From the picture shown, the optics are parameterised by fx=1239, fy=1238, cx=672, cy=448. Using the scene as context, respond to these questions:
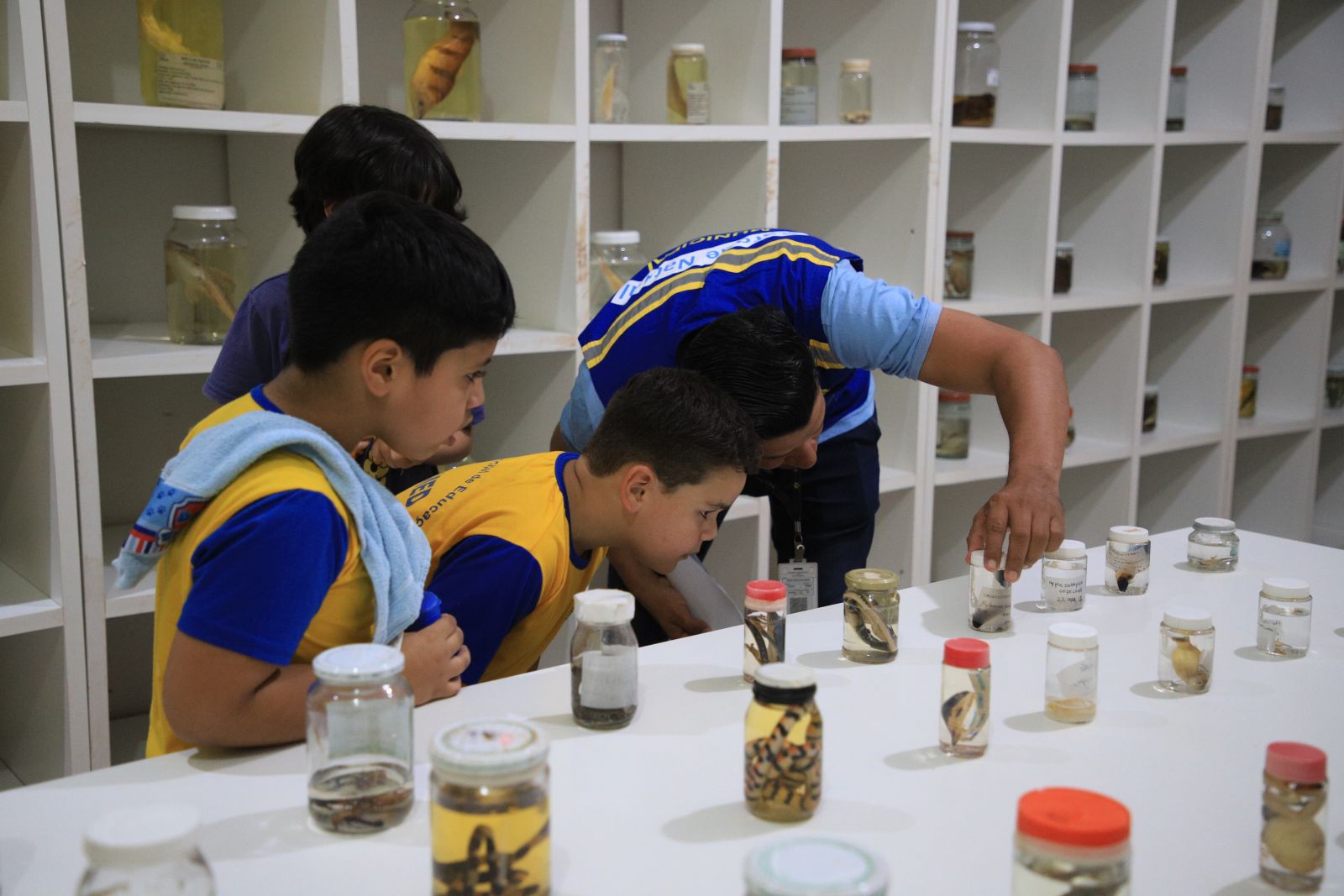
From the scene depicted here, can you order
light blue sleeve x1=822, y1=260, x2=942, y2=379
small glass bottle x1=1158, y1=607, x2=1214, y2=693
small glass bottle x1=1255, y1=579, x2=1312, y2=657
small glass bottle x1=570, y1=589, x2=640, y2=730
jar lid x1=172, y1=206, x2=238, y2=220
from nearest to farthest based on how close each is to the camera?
small glass bottle x1=570, y1=589, x2=640, y2=730 < small glass bottle x1=1158, y1=607, x2=1214, y2=693 < small glass bottle x1=1255, y1=579, x2=1312, y2=657 < light blue sleeve x1=822, y1=260, x2=942, y2=379 < jar lid x1=172, y1=206, x2=238, y2=220

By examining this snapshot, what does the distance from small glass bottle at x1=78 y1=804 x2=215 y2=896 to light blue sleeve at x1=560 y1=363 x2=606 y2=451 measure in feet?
3.02

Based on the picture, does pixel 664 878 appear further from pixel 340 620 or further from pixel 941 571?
pixel 941 571

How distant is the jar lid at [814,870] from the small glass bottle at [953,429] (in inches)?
79.0

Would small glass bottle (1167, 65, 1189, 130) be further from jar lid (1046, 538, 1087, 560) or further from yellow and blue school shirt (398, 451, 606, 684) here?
yellow and blue school shirt (398, 451, 606, 684)

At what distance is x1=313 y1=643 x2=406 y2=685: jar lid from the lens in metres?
0.84

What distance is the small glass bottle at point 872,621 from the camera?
46.6 inches

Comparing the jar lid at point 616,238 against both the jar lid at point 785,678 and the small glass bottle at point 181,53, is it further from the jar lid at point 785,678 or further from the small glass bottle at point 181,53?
the jar lid at point 785,678

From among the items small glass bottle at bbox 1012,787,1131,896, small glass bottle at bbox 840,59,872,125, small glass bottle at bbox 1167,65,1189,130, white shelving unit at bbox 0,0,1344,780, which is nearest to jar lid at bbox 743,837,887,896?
small glass bottle at bbox 1012,787,1131,896

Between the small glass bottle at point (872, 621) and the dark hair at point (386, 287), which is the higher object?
the dark hair at point (386, 287)

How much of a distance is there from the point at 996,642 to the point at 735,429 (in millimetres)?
340

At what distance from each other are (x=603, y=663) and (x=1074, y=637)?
0.40 metres

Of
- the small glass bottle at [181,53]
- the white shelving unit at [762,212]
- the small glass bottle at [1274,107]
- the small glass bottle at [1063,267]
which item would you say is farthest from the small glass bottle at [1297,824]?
the small glass bottle at [1274,107]

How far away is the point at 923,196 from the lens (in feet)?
7.83

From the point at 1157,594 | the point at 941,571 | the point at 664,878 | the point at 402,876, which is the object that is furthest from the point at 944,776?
the point at 941,571
